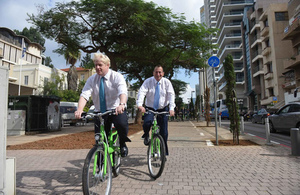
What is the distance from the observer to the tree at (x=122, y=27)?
1145 cm

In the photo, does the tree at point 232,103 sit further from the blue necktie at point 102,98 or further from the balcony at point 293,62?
the balcony at point 293,62

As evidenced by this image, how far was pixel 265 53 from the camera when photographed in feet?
136

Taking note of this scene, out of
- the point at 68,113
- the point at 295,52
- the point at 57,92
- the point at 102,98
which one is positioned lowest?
the point at 68,113

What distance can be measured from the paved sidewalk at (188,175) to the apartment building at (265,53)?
33282mm

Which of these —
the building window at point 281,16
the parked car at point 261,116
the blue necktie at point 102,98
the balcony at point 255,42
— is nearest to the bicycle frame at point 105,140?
the blue necktie at point 102,98

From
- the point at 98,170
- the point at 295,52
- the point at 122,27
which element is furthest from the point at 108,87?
the point at 295,52

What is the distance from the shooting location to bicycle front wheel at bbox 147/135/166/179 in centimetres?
388

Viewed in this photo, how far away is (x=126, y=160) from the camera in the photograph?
18.3 feet

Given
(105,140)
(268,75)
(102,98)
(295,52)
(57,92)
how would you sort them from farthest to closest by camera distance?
1. (268,75)
2. (57,92)
3. (295,52)
4. (102,98)
5. (105,140)

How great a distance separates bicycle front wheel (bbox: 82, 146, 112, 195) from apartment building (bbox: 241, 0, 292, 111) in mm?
36516

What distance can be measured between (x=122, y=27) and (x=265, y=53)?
1441 inches

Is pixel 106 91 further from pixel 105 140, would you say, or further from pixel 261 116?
pixel 261 116

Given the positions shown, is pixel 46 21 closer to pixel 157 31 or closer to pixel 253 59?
pixel 157 31

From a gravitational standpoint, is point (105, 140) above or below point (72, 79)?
below
